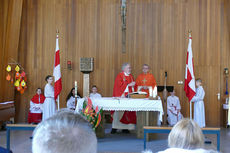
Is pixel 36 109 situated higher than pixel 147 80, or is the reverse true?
pixel 147 80

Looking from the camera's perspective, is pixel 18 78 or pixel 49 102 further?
pixel 18 78

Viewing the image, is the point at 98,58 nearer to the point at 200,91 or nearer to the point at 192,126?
the point at 200,91

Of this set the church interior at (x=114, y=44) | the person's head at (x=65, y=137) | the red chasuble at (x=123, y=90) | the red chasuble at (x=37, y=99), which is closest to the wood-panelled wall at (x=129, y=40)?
the church interior at (x=114, y=44)

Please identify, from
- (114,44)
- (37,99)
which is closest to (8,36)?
(37,99)

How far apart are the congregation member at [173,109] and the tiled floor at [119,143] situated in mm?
1724

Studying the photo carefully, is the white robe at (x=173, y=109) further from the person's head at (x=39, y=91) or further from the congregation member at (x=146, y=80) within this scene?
the person's head at (x=39, y=91)

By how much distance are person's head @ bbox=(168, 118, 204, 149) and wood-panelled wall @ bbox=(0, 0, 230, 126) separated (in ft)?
28.0

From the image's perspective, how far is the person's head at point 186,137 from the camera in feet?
6.26

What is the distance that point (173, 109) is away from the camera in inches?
387

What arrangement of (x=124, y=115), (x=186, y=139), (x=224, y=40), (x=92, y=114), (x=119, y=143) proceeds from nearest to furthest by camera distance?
(x=186, y=139), (x=92, y=114), (x=119, y=143), (x=124, y=115), (x=224, y=40)

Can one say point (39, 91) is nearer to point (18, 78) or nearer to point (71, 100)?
point (18, 78)

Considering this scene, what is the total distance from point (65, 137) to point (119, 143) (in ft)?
19.1

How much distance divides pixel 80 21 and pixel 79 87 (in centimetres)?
263

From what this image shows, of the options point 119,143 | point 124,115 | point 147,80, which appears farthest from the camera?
point 147,80
